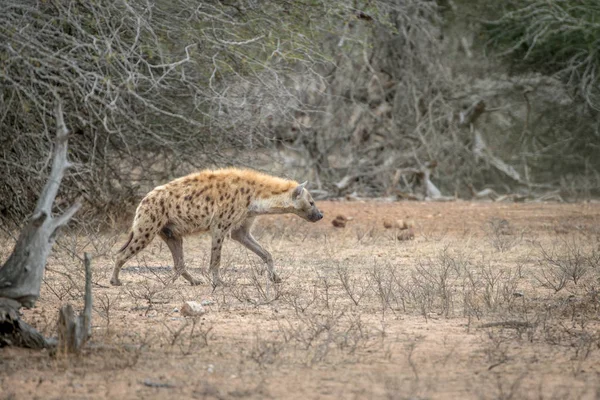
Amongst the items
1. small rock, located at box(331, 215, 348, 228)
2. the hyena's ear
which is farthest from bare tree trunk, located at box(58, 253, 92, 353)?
small rock, located at box(331, 215, 348, 228)

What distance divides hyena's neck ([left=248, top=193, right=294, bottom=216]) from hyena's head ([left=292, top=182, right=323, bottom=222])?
0.06 meters

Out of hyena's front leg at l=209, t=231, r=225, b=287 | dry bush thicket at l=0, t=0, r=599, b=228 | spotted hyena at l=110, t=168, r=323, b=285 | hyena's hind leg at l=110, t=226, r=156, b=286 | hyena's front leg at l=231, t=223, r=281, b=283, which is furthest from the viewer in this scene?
hyena's front leg at l=231, t=223, r=281, b=283

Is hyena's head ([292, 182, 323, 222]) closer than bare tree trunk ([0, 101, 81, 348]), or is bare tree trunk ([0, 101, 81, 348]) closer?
bare tree trunk ([0, 101, 81, 348])

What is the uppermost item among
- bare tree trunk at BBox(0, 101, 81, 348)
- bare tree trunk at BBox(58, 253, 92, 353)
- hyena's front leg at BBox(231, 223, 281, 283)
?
bare tree trunk at BBox(0, 101, 81, 348)

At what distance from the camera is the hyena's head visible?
9.43 m

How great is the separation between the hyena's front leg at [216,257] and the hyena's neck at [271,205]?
0.45 meters

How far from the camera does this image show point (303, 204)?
9.52 m

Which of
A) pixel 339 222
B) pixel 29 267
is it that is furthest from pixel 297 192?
pixel 29 267

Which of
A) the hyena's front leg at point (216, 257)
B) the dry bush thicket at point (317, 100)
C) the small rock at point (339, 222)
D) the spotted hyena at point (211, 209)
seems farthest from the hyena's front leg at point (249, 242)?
the small rock at point (339, 222)

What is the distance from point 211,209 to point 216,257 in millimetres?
491

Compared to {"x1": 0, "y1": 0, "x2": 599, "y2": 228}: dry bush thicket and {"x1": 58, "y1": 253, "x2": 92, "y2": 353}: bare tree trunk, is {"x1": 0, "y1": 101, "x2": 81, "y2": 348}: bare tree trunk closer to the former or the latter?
{"x1": 58, "y1": 253, "x2": 92, "y2": 353}: bare tree trunk

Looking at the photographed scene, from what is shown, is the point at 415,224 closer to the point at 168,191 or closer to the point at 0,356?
the point at 168,191

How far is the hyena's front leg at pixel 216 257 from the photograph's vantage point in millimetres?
8336

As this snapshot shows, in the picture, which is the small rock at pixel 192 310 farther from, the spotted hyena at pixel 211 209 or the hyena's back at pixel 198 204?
the hyena's back at pixel 198 204
